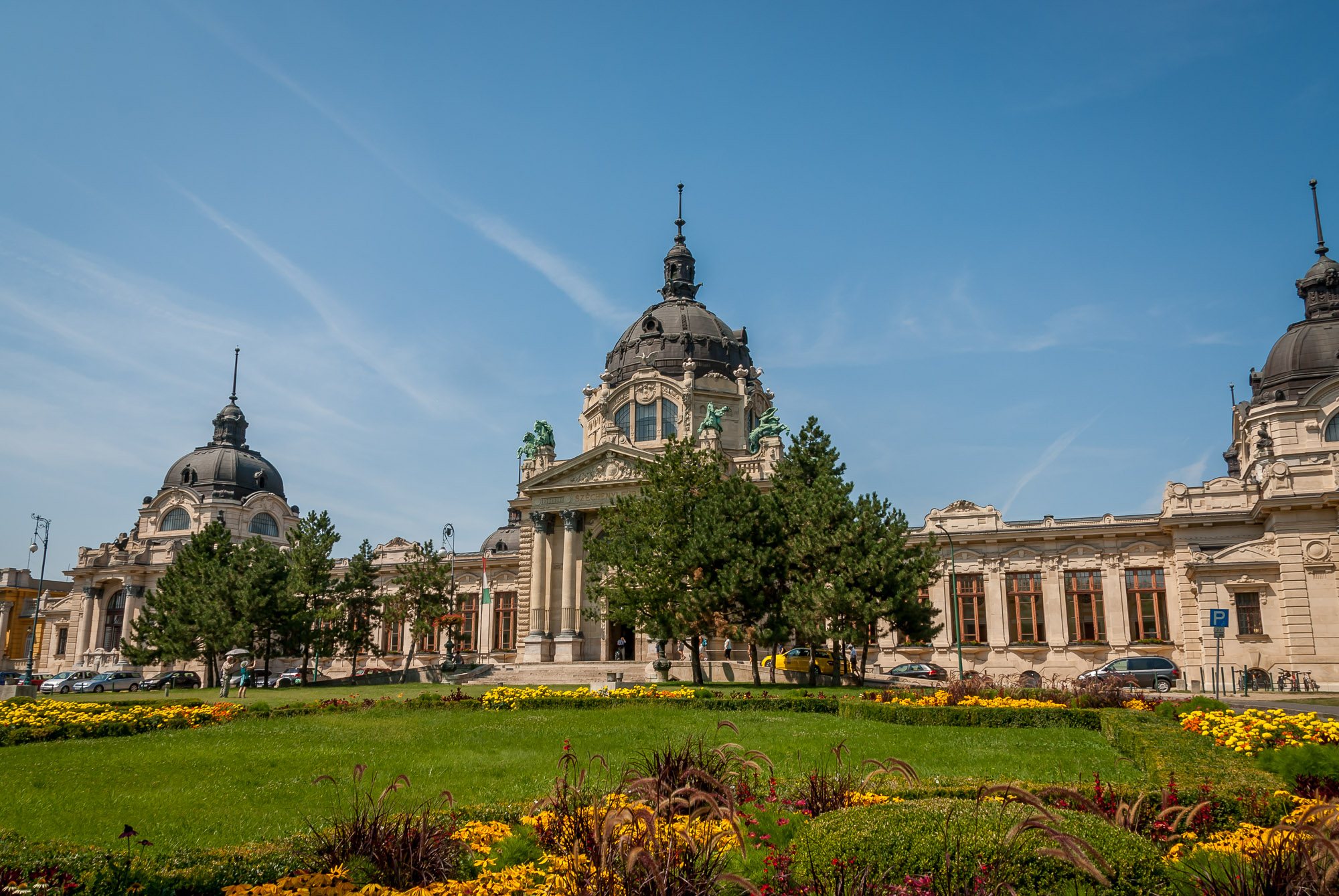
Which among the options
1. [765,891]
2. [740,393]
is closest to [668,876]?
[765,891]

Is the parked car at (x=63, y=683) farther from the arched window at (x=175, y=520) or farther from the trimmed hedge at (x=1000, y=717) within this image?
the trimmed hedge at (x=1000, y=717)

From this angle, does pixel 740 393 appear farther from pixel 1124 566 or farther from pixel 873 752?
pixel 873 752

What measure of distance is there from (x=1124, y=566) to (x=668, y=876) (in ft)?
175

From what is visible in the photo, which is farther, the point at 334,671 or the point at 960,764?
the point at 334,671

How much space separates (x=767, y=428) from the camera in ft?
193

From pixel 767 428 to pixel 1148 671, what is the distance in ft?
84.9

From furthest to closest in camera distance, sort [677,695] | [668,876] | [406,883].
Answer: [677,695], [406,883], [668,876]

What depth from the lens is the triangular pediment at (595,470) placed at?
54.7m

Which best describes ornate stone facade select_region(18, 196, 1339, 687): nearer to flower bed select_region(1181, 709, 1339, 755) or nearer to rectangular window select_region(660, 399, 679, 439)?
rectangular window select_region(660, 399, 679, 439)

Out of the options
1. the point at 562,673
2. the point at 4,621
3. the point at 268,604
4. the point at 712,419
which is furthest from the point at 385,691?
the point at 4,621

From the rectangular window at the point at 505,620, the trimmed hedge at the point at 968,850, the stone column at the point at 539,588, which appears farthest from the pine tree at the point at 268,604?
the trimmed hedge at the point at 968,850

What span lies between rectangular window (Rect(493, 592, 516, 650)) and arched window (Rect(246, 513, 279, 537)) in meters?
28.9

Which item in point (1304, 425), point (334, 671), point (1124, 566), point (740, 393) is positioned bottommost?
point (334, 671)

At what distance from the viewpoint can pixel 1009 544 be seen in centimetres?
5550
